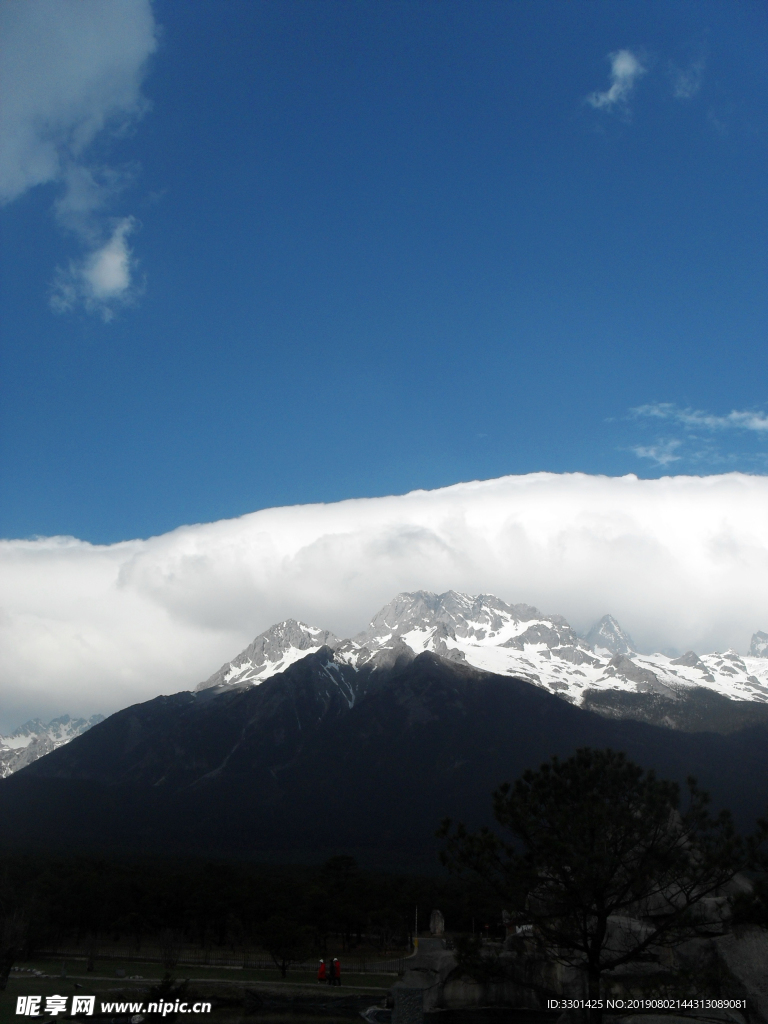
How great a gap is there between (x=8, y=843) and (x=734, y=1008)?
16732 centimetres

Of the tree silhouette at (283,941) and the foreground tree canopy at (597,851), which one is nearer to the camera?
the foreground tree canopy at (597,851)

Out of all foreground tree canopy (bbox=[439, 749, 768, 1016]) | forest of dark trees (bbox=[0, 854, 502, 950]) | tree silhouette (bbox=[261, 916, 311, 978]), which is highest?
foreground tree canopy (bbox=[439, 749, 768, 1016])

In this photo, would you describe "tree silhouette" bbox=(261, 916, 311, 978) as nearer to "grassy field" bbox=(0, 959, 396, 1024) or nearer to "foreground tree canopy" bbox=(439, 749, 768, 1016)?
"grassy field" bbox=(0, 959, 396, 1024)

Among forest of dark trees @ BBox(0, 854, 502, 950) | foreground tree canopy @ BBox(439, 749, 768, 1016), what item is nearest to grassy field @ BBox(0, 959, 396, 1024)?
foreground tree canopy @ BBox(439, 749, 768, 1016)

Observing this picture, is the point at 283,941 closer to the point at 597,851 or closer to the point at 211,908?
the point at 211,908

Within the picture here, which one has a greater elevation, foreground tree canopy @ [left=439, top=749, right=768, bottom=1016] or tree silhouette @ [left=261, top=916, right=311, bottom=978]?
foreground tree canopy @ [left=439, top=749, right=768, bottom=1016]

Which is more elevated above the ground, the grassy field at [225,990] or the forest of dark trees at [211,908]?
the grassy field at [225,990]

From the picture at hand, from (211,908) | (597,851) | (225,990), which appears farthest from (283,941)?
(597,851)

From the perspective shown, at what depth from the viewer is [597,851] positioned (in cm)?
2158

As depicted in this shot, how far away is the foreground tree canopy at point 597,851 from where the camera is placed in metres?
21.9

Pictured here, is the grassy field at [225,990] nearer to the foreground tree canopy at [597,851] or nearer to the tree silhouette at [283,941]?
the tree silhouette at [283,941]

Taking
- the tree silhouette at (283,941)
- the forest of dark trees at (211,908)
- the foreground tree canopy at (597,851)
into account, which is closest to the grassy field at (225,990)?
the tree silhouette at (283,941)

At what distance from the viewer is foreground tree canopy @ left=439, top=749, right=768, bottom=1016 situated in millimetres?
21859

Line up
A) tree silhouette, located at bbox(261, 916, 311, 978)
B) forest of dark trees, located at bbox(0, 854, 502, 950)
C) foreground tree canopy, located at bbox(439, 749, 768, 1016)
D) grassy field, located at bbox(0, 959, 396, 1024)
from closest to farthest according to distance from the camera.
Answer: foreground tree canopy, located at bbox(439, 749, 768, 1016), grassy field, located at bbox(0, 959, 396, 1024), tree silhouette, located at bbox(261, 916, 311, 978), forest of dark trees, located at bbox(0, 854, 502, 950)
